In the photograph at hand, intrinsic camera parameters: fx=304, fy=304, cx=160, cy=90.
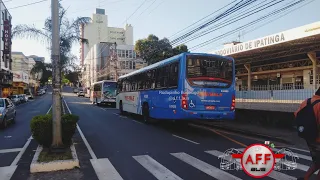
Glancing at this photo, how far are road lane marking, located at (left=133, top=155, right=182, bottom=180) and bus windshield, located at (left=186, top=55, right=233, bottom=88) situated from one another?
205 inches

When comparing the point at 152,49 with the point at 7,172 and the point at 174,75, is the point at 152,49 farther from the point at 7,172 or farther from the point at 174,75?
the point at 7,172

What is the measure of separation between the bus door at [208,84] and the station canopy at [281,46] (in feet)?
25.7

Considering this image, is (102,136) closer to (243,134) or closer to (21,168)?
(21,168)

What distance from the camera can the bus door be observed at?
12.6m

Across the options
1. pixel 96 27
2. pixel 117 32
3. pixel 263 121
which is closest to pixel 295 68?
pixel 263 121

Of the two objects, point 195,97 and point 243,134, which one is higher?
point 195,97

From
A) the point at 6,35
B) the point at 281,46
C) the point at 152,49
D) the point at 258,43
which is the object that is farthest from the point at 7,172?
the point at 6,35

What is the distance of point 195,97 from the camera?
41.4 ft

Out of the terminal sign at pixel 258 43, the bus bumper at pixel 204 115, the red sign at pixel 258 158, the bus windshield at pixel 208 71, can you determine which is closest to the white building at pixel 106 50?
the terminal sign at pixel 258 43

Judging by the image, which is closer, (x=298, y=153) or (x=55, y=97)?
(x=55, y=97)

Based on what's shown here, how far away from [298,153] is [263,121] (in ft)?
22.3

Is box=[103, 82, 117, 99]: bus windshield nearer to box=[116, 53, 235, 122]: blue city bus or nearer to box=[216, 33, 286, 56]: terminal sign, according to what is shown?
box=[216, 33, 286, 56]: terminal sign

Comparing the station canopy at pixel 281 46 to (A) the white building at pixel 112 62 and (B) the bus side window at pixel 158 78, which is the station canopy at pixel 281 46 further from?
(A) the white building at pixel 112 62

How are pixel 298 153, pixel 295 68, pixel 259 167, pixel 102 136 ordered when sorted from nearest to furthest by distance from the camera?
pixel 259 167 → pixel 298 153 → pixel 102 136 → pixel 295 68
